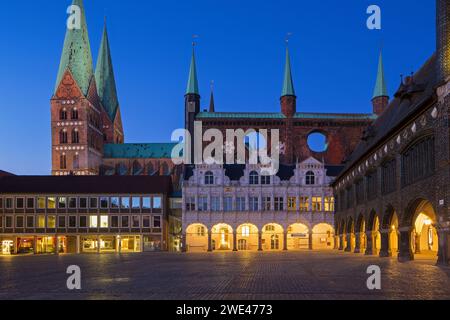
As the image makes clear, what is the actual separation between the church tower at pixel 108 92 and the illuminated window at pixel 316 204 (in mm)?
80929

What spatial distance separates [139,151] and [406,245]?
344 feet

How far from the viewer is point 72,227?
7688cm

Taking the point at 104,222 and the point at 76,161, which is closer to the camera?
the point at 104,222

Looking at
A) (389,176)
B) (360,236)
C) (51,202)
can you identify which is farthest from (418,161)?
(51,202)

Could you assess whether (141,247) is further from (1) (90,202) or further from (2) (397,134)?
(2) (397,134)

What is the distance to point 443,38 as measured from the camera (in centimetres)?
3011

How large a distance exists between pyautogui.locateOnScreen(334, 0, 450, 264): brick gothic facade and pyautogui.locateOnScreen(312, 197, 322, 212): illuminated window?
1987 centimetres

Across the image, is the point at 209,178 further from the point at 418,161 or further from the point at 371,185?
the point at 418,161

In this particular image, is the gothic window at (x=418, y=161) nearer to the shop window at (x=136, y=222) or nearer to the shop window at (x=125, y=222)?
the shop window at (x=136, y=222)

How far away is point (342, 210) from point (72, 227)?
35.6 meters

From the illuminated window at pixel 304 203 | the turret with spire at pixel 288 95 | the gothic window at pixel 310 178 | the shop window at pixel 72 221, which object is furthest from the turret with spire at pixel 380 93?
the shop window at pixel 72 221

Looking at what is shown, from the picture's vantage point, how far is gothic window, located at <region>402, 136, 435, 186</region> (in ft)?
103
